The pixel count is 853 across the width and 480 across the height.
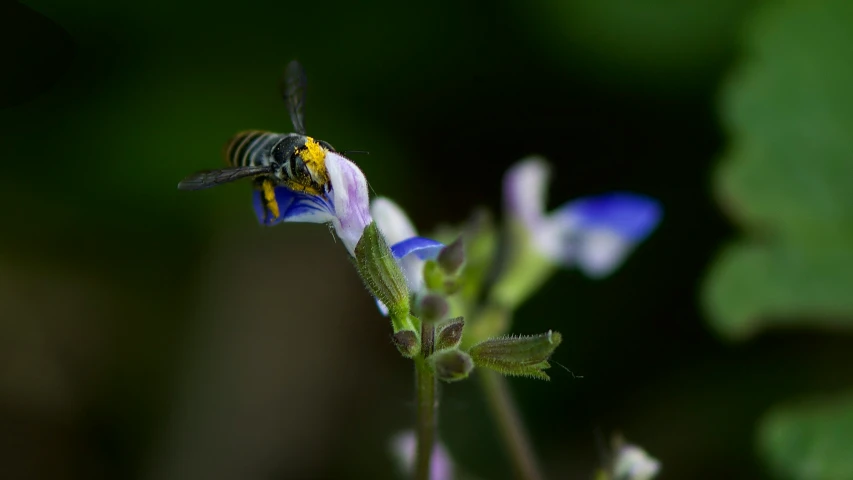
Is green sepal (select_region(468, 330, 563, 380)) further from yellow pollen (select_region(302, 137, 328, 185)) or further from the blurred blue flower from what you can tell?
the blurred blue flower

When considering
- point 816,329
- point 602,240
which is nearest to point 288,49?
point 602,240

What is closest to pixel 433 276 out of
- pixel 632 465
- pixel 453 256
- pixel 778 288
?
pixel 453 256

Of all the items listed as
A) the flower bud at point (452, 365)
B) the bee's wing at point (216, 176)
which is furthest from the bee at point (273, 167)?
the flower bud at point (452, 365)

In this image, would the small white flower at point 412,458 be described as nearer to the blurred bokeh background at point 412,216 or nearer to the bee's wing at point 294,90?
the bee's wing at point 294,90

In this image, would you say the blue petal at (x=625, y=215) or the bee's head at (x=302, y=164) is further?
the blue petal at (x=625, y=215)

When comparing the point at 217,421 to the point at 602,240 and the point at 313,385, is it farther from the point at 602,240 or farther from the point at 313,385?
the point at 602,240

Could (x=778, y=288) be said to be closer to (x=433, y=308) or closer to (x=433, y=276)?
(x=433, y=276)
